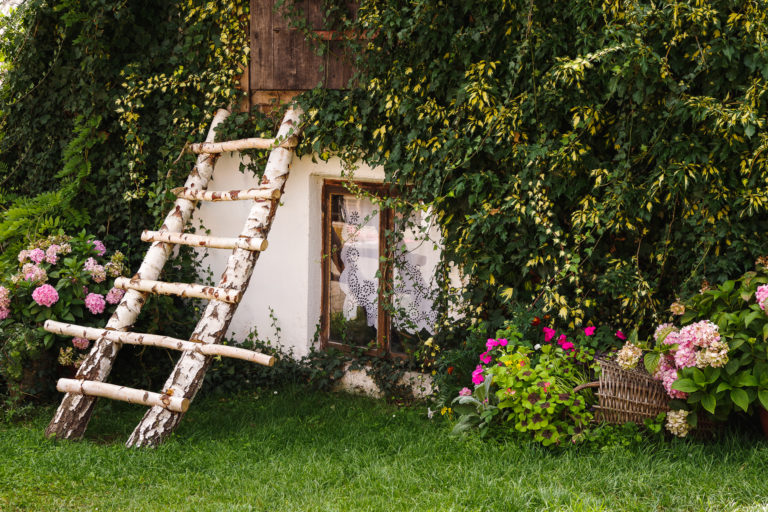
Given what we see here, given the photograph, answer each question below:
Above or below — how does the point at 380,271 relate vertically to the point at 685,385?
above

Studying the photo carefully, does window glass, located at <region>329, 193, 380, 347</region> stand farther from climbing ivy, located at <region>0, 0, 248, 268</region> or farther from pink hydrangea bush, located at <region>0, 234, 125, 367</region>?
pink hydrangea bush, located at <region>0, 234, 125, 367</region>

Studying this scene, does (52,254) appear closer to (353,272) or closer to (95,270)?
(95,270)

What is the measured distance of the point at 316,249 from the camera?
570 centimetres

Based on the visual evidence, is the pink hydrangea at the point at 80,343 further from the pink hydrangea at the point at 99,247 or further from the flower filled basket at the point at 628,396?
the flower filled basket at the point at 628,396

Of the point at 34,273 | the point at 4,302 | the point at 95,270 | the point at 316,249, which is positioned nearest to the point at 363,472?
the point at 316,249

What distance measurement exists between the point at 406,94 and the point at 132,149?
2.47 m

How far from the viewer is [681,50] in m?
3.95

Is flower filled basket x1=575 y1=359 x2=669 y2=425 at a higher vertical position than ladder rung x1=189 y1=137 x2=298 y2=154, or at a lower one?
lower

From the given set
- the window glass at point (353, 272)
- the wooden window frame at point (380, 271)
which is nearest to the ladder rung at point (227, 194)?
the wooden window frame at point (380, 271)

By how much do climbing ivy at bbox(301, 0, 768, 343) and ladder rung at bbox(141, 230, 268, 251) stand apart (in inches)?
41.2

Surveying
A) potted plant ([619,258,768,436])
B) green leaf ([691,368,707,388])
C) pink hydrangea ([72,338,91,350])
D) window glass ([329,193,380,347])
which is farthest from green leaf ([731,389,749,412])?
pink hydrangea ([72,338,91,350])

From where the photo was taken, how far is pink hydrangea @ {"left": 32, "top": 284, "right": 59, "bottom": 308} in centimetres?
499

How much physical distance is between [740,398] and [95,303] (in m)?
4.19

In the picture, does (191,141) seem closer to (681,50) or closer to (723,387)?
(681,50)
